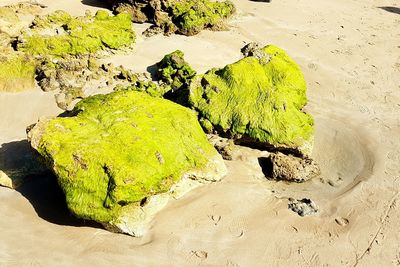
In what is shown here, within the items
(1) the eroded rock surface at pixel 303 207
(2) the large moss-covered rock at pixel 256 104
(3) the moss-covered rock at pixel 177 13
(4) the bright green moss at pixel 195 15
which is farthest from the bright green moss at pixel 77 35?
(1) the eroded rock surface at pixel 303 207

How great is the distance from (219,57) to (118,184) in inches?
294

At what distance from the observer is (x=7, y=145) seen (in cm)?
1021

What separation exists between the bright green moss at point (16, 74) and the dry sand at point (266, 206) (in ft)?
1.08

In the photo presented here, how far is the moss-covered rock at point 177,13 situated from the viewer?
1500 cm

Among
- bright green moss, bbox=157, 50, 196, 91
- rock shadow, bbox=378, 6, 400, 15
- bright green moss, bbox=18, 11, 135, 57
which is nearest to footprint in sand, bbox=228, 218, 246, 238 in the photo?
bright green moss, bbox=157, 50, 196, 91

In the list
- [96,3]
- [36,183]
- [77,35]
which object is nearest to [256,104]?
[36,183]

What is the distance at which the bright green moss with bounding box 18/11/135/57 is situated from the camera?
42.4 feet

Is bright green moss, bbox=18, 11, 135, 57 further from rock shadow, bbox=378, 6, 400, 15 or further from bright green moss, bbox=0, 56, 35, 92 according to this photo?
rock shadow, bbox=378, 6, 400, 15

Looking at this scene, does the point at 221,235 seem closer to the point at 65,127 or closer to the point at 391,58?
the point at 65,127

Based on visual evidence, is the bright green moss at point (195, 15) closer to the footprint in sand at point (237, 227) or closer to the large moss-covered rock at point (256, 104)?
the large moss-covered rock at point (256, 104)

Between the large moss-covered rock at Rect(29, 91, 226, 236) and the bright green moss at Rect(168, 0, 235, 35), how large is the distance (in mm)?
6106

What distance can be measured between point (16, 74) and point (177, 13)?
20.4 feet

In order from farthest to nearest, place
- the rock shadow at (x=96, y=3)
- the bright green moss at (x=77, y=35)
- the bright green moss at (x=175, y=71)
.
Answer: the rock shadow at (x=96, y=3) < the bright green moss at (x=77, y=35) < the bright green moss at (x=175, y=71)

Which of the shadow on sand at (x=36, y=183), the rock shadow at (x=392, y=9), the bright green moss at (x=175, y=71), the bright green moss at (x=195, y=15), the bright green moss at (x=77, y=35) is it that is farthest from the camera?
the rock shadow at (x=392, y=9)
